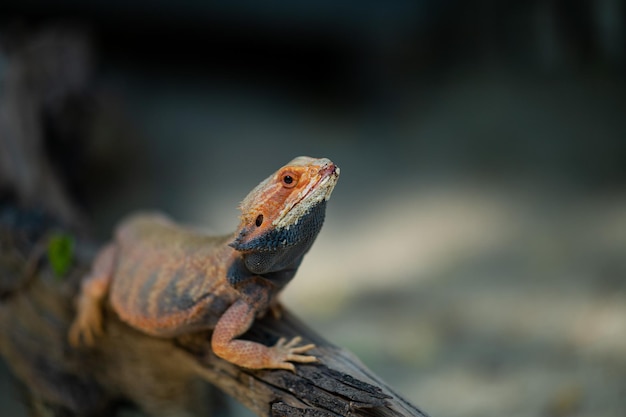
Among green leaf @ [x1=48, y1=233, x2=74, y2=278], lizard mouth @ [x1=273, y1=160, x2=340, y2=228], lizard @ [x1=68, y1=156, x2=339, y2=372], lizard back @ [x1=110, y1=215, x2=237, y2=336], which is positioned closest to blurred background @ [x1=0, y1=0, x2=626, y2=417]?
green leaf @ [x1=48, y1=233, x2=74, y2=278]

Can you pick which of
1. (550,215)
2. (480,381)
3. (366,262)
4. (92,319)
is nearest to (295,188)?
(92,319)

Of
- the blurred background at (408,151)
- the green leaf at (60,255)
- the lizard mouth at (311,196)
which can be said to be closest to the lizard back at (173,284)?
the lizard mouth at (311,196)

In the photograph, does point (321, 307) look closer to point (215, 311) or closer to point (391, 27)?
point (215, 311)

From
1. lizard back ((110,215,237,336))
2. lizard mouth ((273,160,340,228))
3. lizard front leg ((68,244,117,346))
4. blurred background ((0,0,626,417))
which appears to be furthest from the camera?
blurred background ((0,0,626,417))

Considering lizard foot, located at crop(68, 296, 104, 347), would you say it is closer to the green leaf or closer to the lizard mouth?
the green leaf

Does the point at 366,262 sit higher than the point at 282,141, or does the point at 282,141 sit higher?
the point at 282,141

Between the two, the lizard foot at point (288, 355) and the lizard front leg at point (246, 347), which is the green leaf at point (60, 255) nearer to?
the lizard front leg at point (246, 347)
